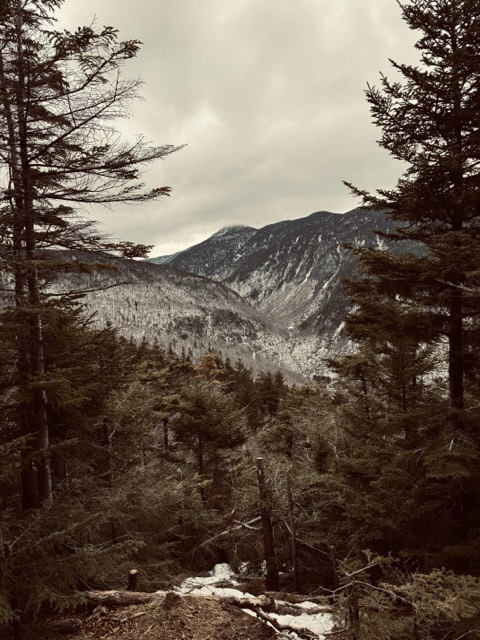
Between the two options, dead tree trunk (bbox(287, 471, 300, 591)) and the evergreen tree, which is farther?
dead tree trunk (bbox(287, 471, 300, 591))

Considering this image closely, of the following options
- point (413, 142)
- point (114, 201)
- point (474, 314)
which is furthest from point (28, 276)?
point (474, 314)

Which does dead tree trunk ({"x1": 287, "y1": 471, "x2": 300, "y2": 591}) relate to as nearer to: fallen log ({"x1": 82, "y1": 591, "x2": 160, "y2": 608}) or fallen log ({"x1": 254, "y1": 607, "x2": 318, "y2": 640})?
fallen log ({"x1": 254, "y1": 607, "x2": 318, "y2": 640})

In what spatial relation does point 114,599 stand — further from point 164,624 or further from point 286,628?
point 286,628

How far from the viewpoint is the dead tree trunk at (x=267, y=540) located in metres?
11.3

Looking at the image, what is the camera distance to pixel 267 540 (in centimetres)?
1160

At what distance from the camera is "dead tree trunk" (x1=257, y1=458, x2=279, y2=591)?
11.3 meters

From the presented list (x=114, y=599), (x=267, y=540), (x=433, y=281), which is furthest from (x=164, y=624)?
(x=267, y=540)

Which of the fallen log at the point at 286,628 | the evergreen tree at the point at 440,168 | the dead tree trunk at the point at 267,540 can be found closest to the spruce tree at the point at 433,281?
the evergreen tree at the point at 440,168

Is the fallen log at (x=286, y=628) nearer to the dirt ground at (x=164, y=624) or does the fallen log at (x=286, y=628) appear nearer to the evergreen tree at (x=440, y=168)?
the dirt ground at (x=164, y=624)

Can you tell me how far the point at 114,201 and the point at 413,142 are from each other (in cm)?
638

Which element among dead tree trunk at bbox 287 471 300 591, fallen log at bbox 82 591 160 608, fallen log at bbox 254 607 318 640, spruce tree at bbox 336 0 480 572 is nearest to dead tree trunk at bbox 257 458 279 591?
dead tree trunk at bbox 287 471 300 591

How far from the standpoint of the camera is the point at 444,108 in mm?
6980

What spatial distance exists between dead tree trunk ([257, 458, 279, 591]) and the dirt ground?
259 inches

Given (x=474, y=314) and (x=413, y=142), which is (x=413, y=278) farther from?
(x=413, y=142)
